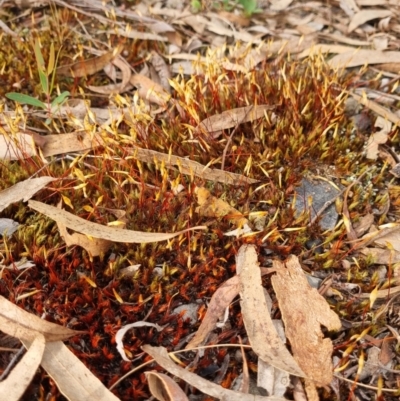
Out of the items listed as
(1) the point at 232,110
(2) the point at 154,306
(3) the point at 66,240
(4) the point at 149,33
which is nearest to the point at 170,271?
(2) the point at 154,306

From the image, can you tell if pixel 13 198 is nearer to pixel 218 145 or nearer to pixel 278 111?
pixel 218 145

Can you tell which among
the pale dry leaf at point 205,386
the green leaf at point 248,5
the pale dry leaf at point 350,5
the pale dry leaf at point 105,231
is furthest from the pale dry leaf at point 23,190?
the pale dry leaf at point 350,5

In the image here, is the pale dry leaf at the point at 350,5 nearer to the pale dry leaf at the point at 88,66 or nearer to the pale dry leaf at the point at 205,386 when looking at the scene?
the pale dry leaf at the point at 88,66

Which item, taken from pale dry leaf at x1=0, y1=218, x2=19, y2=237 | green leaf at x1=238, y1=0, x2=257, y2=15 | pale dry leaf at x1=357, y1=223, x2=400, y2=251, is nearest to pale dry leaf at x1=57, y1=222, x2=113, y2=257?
pale dry leaf at x1=0, y1=218, x2=19, y2=237

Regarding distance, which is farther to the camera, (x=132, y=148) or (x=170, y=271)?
(x=132, y=148)

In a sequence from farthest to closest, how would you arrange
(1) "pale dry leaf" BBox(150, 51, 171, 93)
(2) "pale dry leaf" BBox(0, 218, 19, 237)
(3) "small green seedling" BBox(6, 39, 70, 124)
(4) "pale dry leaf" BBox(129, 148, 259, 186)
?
(1) "pale dry leaf" BBox(150, 51, 171, 93) → (3) "small green seedling" BBox(6, 39, 70, 124) → (4) "pale dry leaf" BBox(129, 148, 259, 186) → (2) "pale dry leaf" BBox(0, 218, 19, 237)

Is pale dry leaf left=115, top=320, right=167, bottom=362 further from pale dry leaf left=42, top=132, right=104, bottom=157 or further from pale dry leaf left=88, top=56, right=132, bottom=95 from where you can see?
pale dry leaf left=88, top=56, right=132, bottom=95
